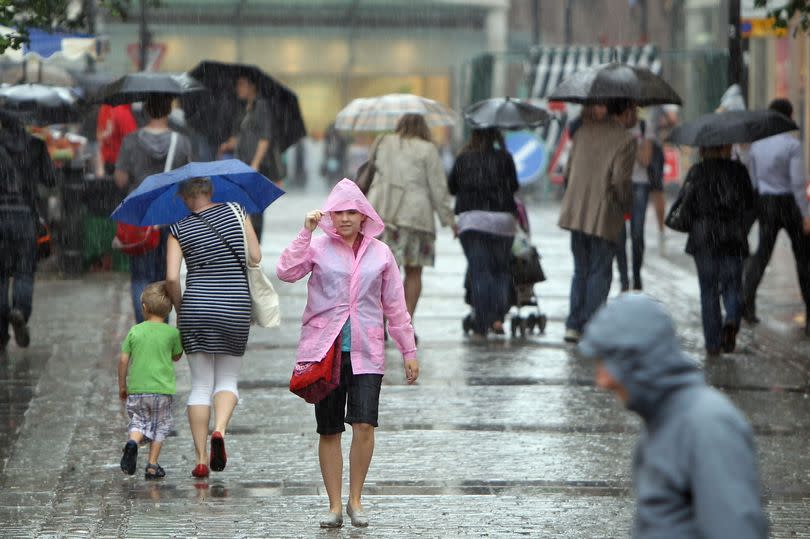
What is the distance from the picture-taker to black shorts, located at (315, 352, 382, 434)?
269 inches

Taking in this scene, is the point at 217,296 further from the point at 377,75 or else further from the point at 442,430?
the point at 377,75

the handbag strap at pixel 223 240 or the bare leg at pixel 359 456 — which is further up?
the handbag strap at pixel 223 240

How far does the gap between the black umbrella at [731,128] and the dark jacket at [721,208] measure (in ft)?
0.75

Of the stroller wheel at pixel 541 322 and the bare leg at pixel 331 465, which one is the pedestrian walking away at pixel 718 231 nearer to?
the stroller wheel at pixel 541 322

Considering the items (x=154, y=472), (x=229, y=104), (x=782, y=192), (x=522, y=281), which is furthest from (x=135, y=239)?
(x=782, y=192)

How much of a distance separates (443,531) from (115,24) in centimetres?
4109

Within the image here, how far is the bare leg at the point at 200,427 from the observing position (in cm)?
790

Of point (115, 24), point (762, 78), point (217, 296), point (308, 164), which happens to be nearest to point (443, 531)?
point (217, 296)

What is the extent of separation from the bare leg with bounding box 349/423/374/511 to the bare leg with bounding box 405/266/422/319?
5715 mm

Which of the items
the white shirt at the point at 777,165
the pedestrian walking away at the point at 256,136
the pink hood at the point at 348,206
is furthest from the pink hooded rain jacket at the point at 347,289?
the pedestrian walking away at the point at 256,136

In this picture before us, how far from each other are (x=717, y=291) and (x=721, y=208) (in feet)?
2.00

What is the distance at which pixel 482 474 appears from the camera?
791 cm

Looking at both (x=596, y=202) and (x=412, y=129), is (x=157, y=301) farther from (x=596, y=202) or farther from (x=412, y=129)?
(x=596, y=202)

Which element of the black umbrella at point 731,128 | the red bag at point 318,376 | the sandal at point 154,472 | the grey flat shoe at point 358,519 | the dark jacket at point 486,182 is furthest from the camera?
the dark jacket at point 486,182
